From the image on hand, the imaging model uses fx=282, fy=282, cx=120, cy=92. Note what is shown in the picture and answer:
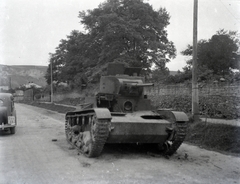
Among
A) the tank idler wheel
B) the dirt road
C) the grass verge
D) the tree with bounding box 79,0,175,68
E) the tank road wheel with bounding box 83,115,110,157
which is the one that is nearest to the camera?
the dirt road

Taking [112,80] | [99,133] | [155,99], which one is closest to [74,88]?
[155,99]

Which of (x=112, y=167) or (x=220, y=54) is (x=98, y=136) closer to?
(x=112, y=167)

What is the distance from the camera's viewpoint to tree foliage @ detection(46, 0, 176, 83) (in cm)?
2391

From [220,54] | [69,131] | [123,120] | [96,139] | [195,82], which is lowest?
[69,131]

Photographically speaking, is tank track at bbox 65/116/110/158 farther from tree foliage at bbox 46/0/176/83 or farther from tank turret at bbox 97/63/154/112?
tree foliage at bbox 46/0/176/83

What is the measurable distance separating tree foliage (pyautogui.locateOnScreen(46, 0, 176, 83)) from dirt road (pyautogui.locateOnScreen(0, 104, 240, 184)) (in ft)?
52.8

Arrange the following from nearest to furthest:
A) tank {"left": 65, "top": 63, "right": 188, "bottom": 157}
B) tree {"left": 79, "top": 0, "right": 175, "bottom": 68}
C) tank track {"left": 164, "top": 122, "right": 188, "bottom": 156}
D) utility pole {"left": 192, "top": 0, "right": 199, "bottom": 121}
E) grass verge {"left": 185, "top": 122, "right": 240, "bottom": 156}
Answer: tank {"left": 65, "top": 63, "right": 188, "bottom": 157} → tank track {"left": 164, "top": 122, "right": 188, "bottom": 156} → grass verge {"left": 185, "top": 122, "right": 240, "bottom": 156} → utility pole {"left": 192, "top": 0, "right": 199, "bottom": 121} → tree {"left": 79, "top": 0, "right": 175, "bottom": 68}

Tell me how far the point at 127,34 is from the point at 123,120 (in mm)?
17486

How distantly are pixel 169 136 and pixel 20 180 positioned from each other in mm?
3984

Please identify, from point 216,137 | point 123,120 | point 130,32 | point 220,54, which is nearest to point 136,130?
point 123,120

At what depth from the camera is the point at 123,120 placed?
7.20 meters

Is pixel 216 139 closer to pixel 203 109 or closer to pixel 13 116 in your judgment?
pixel 203 109

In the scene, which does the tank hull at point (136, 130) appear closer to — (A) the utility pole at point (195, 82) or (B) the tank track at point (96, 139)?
(B) the tank track at point (96, 139)

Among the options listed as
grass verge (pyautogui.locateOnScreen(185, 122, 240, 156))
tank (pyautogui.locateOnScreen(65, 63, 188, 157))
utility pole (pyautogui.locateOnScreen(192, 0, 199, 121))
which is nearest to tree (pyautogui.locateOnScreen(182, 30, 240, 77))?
utility pole (pyautogui.locateOnScreen(192, 0, 199, 121))
